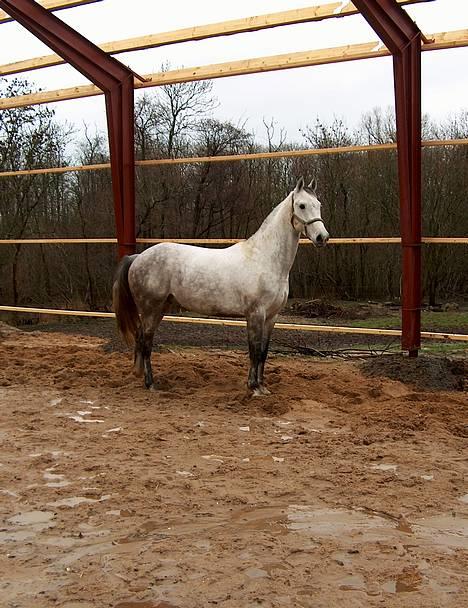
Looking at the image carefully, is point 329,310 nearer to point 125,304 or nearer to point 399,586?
point 125,304

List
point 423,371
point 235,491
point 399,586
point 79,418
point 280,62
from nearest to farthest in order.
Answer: point 399,586 → point 235,491 → point 79,418 → point 423,371 → point 280,62

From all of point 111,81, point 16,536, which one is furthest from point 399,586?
point 111,81

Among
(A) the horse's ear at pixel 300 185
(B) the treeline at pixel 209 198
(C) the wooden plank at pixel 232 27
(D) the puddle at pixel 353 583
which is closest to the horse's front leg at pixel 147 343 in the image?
(A) the horse's ear at pixel 300 185

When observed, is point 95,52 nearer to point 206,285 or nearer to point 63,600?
point 206,285

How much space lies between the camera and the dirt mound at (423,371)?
197 inches

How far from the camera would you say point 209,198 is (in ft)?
31.9

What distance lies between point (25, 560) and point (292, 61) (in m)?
4.79

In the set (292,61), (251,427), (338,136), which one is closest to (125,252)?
(292,61)

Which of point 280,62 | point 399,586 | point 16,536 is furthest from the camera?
point 280,62

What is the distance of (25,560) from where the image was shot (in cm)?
227

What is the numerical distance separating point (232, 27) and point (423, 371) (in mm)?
3358

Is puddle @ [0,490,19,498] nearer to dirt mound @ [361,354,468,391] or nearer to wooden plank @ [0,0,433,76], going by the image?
dirt mound @ [361,354,468,391]

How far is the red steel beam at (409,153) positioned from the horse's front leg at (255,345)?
1.43 metres

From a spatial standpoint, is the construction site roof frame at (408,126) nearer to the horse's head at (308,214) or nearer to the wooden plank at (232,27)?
the wooden plank at (232,27)
